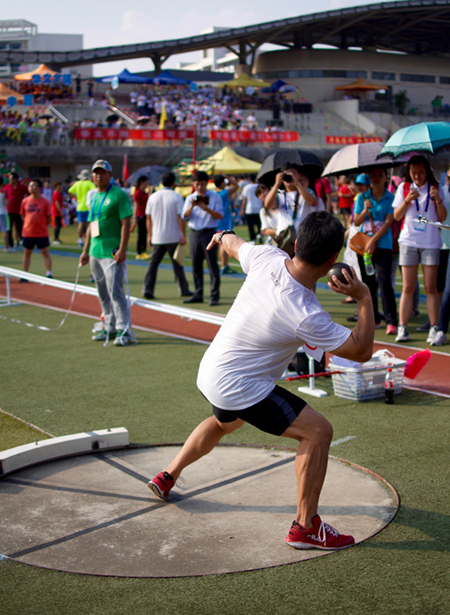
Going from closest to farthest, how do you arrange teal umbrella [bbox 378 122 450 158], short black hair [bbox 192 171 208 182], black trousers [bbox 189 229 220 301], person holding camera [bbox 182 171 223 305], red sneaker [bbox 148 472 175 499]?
red sneaker [bbox 148 472 175 499]
teal umbrella [bbox 378 122 450 158]
short black hair [bbox 192 171 208 182]
person holding camera [bbox 182 171 223 305]
black trousers [bbox 189 229 220 301]

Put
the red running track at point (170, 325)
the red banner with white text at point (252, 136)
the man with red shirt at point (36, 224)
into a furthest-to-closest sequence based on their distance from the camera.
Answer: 1. the red banner with white text at point (252, 136)
2. the man with red shirt at point (36, 224)
3. the red running track at point (170, 325)

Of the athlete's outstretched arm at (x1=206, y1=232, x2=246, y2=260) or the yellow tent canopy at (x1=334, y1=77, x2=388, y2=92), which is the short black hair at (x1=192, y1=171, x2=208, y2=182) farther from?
the yellow tent canopy at (x1=334, y1=77, x2=388, y2=92)

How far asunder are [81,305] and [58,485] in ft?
24.8

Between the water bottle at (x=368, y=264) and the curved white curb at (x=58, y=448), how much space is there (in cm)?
458

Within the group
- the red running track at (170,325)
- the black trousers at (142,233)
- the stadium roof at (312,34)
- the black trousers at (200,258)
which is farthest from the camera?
the stadium roof at (312,34)

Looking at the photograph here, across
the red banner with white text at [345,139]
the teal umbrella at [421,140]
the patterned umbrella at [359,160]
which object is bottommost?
the patterned umbrella at [359,160]

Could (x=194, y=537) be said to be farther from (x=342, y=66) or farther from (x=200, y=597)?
(x=342, y=66)

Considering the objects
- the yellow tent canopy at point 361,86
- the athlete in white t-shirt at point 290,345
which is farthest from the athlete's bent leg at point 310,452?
the yellow tent canopy at point 361,86

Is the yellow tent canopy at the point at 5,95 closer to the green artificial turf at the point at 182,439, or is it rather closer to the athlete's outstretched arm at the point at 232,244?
the green artificial turf at the point at 182,439

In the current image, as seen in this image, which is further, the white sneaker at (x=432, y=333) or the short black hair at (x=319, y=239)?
the white sneaker at (x=432, y=333)

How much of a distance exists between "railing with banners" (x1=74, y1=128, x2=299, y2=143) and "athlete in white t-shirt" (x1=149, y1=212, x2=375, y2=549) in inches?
1392

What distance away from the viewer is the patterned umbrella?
841 centimetres

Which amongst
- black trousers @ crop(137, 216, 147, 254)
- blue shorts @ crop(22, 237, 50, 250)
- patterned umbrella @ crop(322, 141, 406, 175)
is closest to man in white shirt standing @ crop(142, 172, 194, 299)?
blue shorts @ crop(22, 237, 50, 250)

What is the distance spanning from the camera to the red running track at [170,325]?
6605mm
